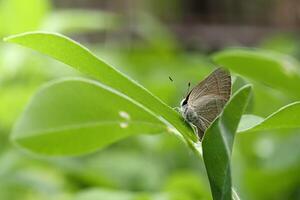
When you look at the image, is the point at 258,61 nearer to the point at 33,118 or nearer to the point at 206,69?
the point at 33,118

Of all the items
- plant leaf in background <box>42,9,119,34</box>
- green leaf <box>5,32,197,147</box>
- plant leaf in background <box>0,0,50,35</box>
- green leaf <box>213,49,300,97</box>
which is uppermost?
green leaf <box>5,32,197,147</box>

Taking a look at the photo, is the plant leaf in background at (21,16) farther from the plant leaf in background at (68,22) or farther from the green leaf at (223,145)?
the green leaf at (223,145)

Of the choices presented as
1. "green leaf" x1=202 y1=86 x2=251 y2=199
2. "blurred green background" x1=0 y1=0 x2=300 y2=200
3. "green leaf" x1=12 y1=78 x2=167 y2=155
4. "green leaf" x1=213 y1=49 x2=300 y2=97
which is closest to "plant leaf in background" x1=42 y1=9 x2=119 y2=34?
"blurred green background" x1=0 y1=0 x2=300 y2=200

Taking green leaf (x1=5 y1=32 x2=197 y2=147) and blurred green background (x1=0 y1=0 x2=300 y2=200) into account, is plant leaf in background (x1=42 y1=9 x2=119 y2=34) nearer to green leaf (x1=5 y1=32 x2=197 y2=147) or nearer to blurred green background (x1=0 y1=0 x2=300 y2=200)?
blurred green background (x1=0 y1=0 x2=300 y2=200)

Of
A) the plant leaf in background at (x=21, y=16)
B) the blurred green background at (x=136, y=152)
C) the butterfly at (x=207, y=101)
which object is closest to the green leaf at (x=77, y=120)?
the butterfly at (x=207, y=101)

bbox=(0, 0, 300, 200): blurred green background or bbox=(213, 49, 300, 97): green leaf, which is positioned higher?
bbox=(213, 49, 300, 97): green leaf

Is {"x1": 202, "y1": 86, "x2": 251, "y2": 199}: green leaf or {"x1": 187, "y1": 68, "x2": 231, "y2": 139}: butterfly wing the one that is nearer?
{"x1": 202, "y1": 86, "x2": 251, "y2": 199}: green leaf
